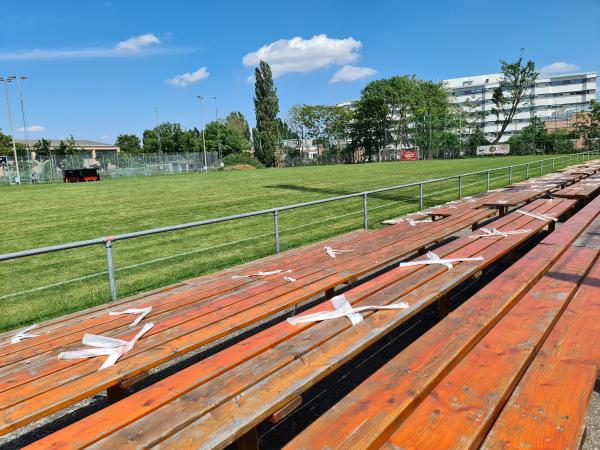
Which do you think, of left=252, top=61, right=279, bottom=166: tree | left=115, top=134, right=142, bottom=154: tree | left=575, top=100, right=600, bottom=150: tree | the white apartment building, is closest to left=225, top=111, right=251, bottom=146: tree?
left=115, top=134, right=142, bottom=154: tree

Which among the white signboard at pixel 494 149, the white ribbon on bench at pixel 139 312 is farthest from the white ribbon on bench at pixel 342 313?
the white signboard at pixel 494 149

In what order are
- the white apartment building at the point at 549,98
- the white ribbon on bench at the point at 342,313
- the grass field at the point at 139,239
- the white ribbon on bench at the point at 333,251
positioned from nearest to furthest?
the white ribbon on bench at the point at 342,313 → the white ribbon on bench at the point at 333,251 → the grass field at the point at 139,239 → the white apartment building at the point at 549,98

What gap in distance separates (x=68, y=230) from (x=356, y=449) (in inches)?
500

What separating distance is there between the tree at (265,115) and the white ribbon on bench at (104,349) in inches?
3033

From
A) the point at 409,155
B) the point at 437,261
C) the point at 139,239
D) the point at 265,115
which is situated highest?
the point at 265,115

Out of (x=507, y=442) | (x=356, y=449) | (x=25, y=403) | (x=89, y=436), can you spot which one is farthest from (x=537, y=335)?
(x=25, y=403)

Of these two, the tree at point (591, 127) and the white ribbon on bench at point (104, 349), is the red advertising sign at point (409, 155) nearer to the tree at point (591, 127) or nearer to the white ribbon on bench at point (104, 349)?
the tree at point (591, 127)

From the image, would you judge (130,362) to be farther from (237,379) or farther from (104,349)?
(237,379)

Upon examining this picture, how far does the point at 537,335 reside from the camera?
2545mm

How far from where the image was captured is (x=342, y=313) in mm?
2938

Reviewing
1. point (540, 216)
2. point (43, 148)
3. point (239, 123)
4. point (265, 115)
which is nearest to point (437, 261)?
point (540, 216)

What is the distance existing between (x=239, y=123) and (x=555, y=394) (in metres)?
139

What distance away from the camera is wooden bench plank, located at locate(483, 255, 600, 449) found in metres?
1.71

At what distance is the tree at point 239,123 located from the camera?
5233 inches
